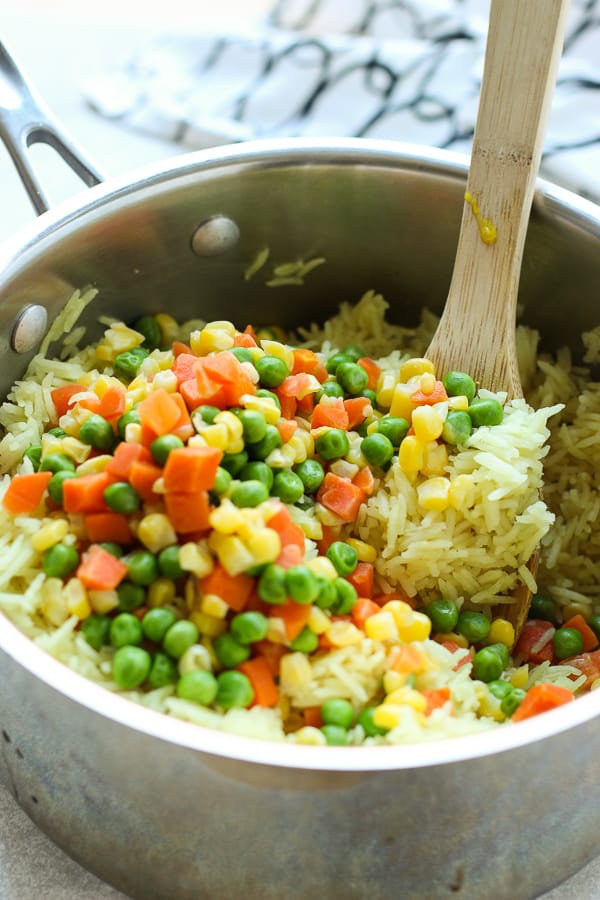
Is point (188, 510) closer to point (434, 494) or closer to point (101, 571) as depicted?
point (101, 571)

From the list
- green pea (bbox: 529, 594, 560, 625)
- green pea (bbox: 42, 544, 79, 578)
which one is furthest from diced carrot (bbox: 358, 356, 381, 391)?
green pea (bbox: 42, 544, 79, 578)

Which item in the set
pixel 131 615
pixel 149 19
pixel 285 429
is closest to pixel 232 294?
pixel 285 429

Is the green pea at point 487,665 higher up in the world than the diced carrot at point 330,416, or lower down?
lower down

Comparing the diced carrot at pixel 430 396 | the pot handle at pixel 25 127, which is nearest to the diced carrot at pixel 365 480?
the diced carrot at pixel 430 396

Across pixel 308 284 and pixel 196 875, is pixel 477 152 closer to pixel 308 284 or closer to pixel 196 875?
pixel 308 284

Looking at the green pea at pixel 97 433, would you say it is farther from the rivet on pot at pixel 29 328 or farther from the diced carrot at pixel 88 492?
the rivet on pot at pixel 29 328

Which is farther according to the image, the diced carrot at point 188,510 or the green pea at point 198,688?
the diced carrot at point 188,510

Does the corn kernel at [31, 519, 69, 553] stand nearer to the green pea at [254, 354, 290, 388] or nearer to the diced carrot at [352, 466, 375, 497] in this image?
the green pea at [254, 354, 290, 388]
